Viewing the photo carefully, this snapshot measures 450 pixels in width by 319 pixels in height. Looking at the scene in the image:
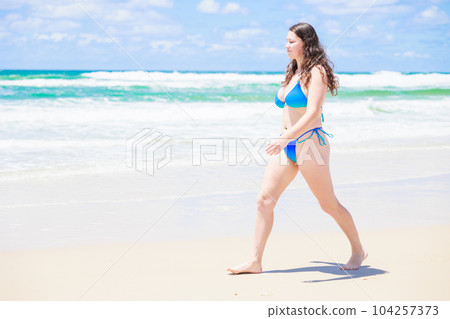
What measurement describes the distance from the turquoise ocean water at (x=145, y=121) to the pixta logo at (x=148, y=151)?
0.54ft

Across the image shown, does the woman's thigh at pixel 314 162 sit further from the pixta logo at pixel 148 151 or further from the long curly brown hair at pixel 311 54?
the pixta logo at pixel 148 151

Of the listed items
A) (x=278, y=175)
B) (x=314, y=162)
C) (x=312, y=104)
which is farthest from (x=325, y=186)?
(x=312, y=104)

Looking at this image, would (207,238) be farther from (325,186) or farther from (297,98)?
(297,98)

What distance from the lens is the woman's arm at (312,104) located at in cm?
347

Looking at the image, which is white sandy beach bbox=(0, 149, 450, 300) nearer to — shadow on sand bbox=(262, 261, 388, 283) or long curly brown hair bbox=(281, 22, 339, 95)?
shadow on sand bbox=(262, 261, 388, 283)

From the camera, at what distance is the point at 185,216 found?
17.7ft

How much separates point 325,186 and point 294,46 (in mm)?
954

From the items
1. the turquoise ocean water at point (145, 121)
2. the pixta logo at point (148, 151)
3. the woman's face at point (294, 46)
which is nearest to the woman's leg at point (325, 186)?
the woman's face at point (294, 46)

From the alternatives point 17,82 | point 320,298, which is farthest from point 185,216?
point 17,82

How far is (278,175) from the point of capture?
11.9 ft

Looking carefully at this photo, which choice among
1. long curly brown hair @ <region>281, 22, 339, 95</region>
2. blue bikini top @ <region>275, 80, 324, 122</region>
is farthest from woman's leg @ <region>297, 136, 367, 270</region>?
long curly brown hair @ <region>281, 22, 339, 95</region>

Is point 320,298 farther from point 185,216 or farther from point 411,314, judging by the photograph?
point 185,216

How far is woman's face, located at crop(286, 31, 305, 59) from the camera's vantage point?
142 inches

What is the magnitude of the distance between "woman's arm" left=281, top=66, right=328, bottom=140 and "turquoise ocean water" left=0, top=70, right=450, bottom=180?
466 centimetres
